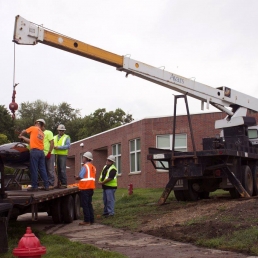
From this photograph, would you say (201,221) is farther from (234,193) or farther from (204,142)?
(204,142)

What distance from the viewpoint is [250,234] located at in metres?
9.10

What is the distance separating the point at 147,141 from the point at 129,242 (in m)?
20.4

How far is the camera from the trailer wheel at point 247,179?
16.0 m

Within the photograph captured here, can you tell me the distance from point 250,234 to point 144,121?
21.5 m

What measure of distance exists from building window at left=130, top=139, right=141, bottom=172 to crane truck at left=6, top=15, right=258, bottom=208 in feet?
44.5

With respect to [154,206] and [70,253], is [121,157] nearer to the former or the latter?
[154,206]

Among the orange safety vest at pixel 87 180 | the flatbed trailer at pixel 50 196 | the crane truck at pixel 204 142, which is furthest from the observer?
the crane truck at pixel 204 142

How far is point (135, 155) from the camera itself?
1262 inches

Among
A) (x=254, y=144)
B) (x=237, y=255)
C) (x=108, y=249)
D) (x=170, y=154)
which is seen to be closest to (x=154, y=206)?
(x=170, y=154)

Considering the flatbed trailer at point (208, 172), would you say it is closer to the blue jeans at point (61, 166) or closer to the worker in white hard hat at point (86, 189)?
the blue jeans at point (61, 166)

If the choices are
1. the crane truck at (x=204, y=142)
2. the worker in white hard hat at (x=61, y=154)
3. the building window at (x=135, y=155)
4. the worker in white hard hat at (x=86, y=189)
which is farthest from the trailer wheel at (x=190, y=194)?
the building window at (x=135, y=155)

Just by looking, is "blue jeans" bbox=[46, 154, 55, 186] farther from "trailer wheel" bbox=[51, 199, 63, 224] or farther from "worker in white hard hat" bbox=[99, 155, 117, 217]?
"worker in white hard hat" bbox=[99, 155, 117, 217]

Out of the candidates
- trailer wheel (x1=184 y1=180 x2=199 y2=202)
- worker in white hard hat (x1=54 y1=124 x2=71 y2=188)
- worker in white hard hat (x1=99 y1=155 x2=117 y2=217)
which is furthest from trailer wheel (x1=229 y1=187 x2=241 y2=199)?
worker in white hard hat (x1=54 y1=124 x2=71 y2=188)

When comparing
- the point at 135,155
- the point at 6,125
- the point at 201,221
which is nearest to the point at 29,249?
the point at 201,221
